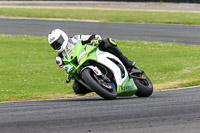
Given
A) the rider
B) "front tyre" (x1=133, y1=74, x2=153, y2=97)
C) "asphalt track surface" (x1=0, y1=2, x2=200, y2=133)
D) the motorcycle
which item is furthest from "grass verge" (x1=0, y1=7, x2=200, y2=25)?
"asphalt track surface" (x1=0, y1=2, x2=200, y2=133)

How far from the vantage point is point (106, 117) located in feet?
24.0

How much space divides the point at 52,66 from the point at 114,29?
14.7m

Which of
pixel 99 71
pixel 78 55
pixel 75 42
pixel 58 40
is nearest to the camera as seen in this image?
pixel 99 71

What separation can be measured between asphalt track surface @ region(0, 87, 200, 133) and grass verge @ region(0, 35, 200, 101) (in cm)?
359

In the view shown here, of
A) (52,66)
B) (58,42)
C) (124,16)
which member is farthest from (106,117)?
(124,16)

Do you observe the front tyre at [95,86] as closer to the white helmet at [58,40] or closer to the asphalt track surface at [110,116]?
the asphalt track surface at [110,116]

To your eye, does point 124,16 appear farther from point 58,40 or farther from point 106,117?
point 106,117

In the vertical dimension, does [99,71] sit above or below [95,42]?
below

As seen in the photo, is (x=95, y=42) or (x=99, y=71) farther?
(x=95, y=42)

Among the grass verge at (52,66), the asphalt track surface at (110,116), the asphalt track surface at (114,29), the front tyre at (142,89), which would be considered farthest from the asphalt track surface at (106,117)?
the asphalt track surface at (114,29)

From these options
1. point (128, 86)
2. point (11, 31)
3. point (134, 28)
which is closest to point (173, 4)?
point (134, 28)

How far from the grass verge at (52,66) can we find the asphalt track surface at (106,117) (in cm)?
359

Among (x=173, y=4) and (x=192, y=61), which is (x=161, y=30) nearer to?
(x=192, y=61)

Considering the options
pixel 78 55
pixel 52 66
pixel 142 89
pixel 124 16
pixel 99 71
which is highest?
pixel 78 55
